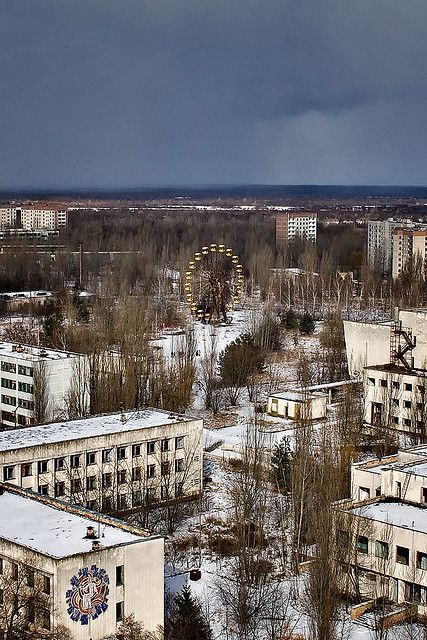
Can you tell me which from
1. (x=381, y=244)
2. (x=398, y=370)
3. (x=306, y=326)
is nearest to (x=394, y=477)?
(x=398, y=370)

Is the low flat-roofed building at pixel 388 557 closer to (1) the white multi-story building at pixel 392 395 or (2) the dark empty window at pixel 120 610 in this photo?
(2) the dark empty window at pixel 120 610

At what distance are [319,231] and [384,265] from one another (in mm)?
17203

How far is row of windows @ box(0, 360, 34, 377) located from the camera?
19127 mm

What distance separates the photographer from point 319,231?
6394cm

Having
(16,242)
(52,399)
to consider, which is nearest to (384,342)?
(52,399)

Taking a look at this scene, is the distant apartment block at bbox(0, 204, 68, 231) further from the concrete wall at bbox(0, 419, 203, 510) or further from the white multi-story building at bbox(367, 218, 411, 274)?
the concrete wall at bbox(0, 419, 203, 510)

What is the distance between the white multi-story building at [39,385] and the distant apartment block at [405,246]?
25861mm

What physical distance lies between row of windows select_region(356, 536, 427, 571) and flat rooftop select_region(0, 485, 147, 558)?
2.43 metres

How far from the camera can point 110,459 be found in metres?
14.6

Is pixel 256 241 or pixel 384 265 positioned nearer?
pixel 384 265

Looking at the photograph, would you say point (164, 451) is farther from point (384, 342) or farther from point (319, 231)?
point (319, 231)

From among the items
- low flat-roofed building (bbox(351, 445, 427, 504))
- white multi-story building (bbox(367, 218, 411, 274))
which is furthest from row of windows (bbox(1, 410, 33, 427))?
white multi-story building (bbox(367, 218, 411, 274))

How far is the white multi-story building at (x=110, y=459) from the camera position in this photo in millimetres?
14031

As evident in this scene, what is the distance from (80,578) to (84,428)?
5025mm
